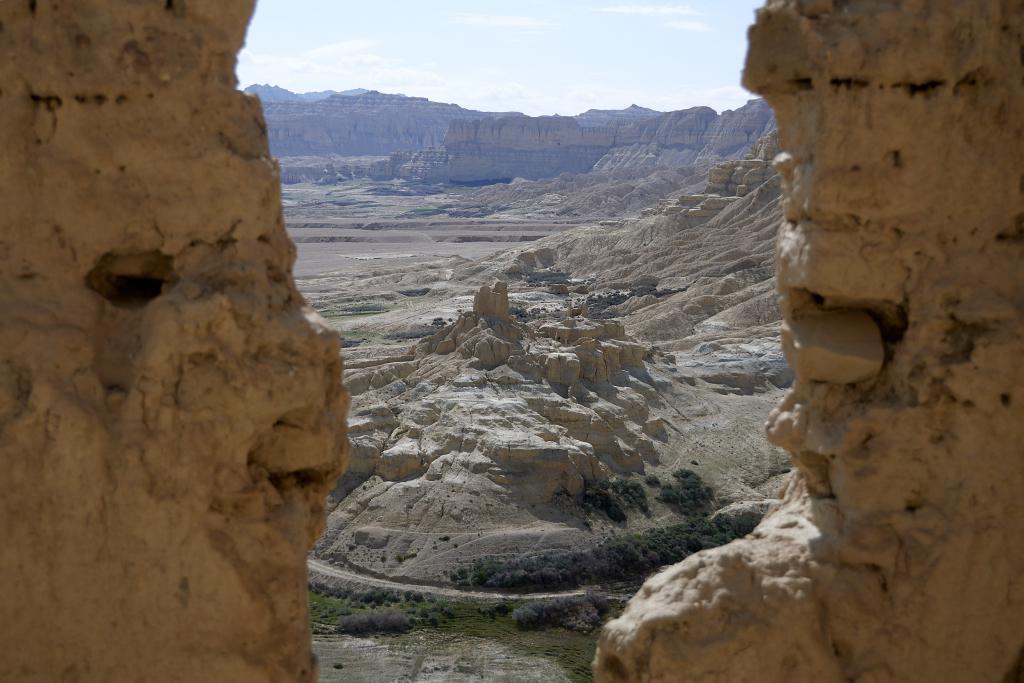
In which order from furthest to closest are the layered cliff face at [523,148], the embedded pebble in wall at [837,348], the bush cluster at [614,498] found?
the layered cliff face at [523,148]
the bush cluster at [614,498]
the embedded pebble in wall at [837,348]

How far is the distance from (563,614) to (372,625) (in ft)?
10.6

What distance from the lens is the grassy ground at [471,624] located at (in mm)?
17344

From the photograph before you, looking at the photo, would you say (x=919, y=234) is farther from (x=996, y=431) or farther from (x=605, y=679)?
(x=605, y=679)

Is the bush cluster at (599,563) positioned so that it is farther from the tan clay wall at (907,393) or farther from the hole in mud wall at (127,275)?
the hole in mud wall at (127,275)

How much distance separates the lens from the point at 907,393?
6098mm

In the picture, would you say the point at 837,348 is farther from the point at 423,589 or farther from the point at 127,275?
the point at 423,589

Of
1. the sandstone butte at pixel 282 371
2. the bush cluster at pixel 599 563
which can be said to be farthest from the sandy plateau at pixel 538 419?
the sandstone butte at pixel 282 371

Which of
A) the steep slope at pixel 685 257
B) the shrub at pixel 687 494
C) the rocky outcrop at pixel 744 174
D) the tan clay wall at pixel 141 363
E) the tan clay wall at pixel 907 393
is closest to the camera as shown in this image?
the tan clay wall at pixel 141 363

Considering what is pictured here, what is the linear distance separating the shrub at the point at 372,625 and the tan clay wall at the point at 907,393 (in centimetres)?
1274

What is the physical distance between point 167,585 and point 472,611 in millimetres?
13949

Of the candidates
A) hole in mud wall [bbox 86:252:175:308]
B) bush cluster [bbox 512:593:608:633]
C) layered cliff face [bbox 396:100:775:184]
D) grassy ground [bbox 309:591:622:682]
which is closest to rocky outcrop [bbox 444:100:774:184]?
layered cliff face [bbox 396:100:775:184]

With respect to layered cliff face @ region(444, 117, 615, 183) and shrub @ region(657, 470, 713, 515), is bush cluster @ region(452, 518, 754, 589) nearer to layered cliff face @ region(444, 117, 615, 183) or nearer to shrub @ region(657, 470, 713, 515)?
shrub @ region(657, 470, 713, 515)

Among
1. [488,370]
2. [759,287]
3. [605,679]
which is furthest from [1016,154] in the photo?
[759,287]

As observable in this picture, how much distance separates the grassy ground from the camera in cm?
1734
